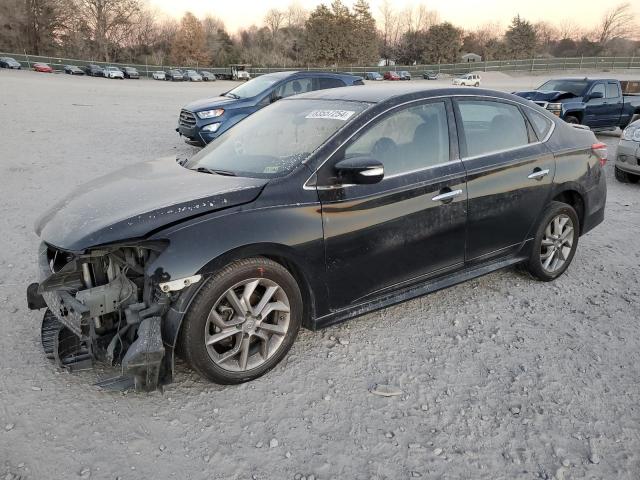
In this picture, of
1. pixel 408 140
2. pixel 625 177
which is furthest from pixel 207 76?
pixel 408 140

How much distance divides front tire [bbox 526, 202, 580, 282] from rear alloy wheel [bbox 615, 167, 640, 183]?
501 centimetres

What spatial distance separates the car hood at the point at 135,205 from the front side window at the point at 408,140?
781 millimetres

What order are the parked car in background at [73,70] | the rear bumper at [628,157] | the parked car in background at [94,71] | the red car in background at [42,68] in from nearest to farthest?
the rear bumper at [628,157] < the red car in background at [42,68] < the parked car in background at [73,70] < the parked car in background at [94,71]

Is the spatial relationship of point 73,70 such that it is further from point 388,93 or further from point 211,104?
point 388,93

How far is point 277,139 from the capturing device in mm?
3623

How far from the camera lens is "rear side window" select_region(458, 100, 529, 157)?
3752mm

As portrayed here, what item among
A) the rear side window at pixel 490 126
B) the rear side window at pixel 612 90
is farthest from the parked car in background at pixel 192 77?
the rear side window at pixel 490 126

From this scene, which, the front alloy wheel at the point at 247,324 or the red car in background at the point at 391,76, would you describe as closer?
the front alloy wheel at the point at 247,324

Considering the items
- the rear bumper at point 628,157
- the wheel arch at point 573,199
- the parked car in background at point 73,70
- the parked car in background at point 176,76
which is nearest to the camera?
the wheel arch at point 573,199

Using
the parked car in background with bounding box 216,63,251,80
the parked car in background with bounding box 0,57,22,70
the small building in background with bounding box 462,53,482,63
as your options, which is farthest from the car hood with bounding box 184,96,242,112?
the small building in background with bounding box 462,53,482,63

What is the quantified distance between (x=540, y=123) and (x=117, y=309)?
364cm

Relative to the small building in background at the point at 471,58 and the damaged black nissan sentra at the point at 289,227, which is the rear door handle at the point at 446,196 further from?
the small building in background at the point at 471,58

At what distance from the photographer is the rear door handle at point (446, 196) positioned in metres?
3.46

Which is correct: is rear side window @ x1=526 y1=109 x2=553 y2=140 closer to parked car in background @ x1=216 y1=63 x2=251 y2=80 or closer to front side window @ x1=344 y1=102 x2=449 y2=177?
front side window @ x1=344 y1=102 x2=449 y2=177
